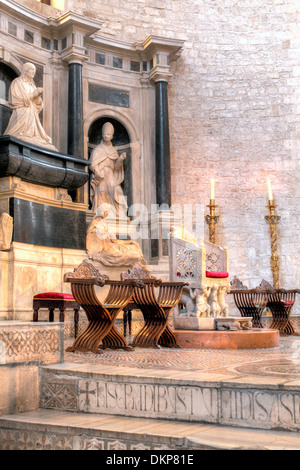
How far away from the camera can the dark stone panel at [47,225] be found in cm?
709

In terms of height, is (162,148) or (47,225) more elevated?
(162,148)

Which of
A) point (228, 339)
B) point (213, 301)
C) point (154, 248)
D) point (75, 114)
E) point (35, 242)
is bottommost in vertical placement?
point (228, 339)

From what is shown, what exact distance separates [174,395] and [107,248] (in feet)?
19.3

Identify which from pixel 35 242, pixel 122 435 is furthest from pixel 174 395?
pixel 35 242

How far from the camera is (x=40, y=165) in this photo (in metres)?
7.49

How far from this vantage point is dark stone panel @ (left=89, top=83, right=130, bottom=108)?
31.3ft

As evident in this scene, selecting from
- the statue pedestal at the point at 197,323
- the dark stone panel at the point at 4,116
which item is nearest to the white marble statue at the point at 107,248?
the dark stone panel at the point at 4,116

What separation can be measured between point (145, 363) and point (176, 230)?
266 centimetres

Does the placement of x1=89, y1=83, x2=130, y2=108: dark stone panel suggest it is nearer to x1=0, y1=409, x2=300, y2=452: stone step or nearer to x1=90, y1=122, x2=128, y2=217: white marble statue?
x1=90, y1=122, x2=128, y2=217: white marble statue

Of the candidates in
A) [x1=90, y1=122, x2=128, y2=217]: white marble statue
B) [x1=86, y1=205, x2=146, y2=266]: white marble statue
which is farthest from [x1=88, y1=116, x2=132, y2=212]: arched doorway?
[x1=86, y1=205, x2=146, y2=266]: white marble statue

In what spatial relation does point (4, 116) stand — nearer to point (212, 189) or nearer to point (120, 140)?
point (120, 140)

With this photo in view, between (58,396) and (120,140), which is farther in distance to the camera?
(120,140)

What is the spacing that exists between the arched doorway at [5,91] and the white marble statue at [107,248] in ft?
6.95

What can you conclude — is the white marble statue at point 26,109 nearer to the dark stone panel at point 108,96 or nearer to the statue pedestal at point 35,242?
the statue pedestal at point 35,242
